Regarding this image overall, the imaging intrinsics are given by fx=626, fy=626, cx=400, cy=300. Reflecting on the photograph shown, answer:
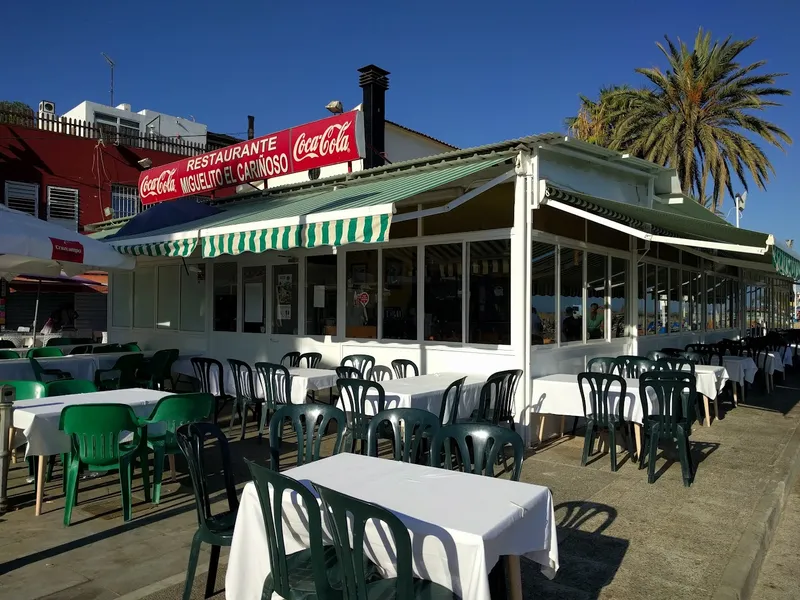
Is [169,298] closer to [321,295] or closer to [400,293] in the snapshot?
[321,295]

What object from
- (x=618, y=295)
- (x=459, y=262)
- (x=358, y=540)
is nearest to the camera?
(x=358, y=540)

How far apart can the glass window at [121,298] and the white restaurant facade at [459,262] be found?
170cm

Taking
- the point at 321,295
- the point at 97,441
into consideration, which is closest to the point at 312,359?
the point at 321,295

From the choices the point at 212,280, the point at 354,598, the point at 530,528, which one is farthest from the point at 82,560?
the point at 212,280

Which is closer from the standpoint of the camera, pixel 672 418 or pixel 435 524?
pixel 435 524

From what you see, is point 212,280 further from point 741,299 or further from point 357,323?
point 741,299

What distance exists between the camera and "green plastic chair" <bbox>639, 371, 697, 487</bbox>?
5805mm

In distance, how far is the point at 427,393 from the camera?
20.2 feet

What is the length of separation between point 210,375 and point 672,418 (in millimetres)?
5871

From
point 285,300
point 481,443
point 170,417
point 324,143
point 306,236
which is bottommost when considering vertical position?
point 170,417

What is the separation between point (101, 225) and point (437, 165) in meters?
9.07

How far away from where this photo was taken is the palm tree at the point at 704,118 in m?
18.5

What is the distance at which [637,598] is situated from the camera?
3.59 m

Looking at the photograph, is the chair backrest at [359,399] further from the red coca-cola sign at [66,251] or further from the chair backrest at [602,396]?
the red coca-cola sign at [66,251]
